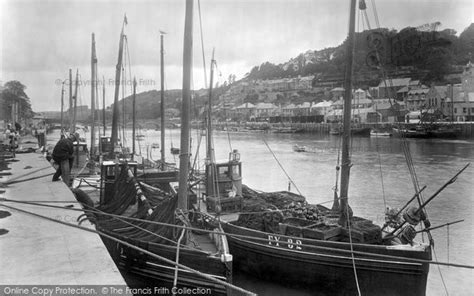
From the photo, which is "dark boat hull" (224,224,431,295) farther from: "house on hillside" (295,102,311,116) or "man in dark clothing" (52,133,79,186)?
"house on hillside" (295,102,311,116)

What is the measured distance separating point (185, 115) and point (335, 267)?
5.34 metres

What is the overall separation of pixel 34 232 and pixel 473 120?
103 metres

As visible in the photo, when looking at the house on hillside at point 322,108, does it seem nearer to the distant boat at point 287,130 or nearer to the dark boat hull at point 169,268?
the distant boat at point 287,130

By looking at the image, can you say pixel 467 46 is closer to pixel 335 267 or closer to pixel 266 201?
pixel 266 201

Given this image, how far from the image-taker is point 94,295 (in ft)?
17.5

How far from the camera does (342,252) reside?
10.6m

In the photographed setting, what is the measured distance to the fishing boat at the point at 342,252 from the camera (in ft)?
34.0

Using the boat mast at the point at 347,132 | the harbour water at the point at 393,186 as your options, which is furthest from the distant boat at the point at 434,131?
the boat mast at the point at 347,132

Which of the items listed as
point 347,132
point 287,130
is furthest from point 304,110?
point 347,132

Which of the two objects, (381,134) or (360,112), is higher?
(360,112)

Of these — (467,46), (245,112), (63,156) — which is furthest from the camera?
(245,112)

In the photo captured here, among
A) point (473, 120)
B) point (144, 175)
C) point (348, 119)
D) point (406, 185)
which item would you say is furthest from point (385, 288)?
point (473, 120)

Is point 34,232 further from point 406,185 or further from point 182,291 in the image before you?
point 406,185

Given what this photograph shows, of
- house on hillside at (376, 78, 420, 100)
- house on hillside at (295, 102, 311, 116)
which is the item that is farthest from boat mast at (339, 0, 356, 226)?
house on hillside at (295, 102, 311, 116)
